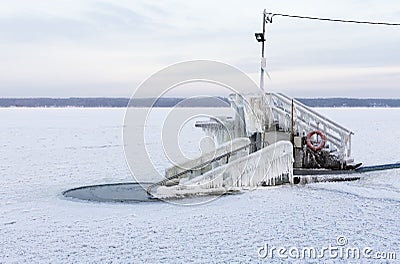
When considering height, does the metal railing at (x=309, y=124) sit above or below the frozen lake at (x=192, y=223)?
above

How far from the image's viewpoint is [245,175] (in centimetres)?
1132

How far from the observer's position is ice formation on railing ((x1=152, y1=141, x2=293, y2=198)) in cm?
1079

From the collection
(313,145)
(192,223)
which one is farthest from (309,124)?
(192,223)

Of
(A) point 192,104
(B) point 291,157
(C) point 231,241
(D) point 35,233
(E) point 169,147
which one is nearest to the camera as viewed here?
(C) point 231,241

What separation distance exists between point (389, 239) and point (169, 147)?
1314 centimetres

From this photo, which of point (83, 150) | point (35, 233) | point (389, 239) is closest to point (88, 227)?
point (35, 233)

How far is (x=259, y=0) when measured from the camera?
20.5 metres

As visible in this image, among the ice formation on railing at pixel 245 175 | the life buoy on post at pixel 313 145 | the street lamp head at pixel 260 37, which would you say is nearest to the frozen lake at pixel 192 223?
the ice formation on railing at pixel 245 175

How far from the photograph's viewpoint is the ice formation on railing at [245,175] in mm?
10789

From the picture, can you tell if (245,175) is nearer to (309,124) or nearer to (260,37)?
(309,124)

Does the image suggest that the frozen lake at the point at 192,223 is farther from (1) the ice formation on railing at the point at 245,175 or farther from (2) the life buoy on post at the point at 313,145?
(2) the life buoy on post at the point at 313,145

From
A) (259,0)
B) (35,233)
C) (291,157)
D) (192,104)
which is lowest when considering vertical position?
(35,233)

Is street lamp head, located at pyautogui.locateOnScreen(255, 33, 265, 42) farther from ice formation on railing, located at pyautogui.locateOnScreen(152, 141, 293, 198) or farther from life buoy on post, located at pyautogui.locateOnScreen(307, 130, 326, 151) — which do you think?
ice formation on railing, located at pyautogui.locateOnScreen(152, 141, 293, 198)

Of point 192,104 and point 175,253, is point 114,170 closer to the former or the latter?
point 192,104
